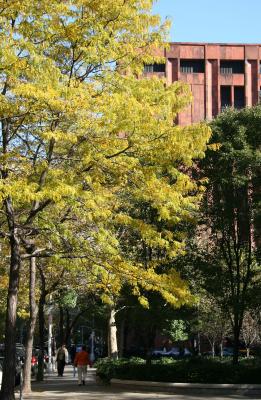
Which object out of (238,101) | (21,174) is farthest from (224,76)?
→ (21,174)

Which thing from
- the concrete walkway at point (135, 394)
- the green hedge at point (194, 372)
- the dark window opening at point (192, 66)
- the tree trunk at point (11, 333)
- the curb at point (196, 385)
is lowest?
the concrete walkway at point (135, 394)

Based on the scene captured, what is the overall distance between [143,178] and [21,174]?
3172 millimetres

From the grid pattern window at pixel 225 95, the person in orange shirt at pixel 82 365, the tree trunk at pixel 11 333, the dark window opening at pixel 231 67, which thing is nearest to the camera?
the tree trunk at pixel 11 333

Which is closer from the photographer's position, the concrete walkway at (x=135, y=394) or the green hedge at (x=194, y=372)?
the concrete walkway at (x=135, y=394)

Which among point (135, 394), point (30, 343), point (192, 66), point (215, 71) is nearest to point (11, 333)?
point (135, 394)

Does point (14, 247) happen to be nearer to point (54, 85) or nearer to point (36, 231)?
point (36, 231)

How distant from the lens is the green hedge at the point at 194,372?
1881 cm

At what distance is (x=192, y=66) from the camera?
76688 mm

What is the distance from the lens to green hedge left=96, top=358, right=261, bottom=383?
18812 millimetres

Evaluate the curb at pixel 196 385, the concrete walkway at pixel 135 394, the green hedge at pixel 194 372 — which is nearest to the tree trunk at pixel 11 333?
the concrete walkway at pixel 135 394

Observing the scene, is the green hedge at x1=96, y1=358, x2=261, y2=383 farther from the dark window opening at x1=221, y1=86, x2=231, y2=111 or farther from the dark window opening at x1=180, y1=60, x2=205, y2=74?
the dark window opening at x1=221, y1=86, x2=231, y2=111

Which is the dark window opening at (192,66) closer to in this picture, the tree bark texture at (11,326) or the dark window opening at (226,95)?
the dark window opening at (226,95)

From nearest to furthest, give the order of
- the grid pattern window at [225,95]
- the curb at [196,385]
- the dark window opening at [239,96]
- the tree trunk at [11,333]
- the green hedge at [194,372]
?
the tree trunk at [11,333], the curb at [196,385], the green hedge at [194,372], the dark window opening at [239,96], the grid pattern window at [225,95]

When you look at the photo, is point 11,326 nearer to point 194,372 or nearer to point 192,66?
point 194,372
